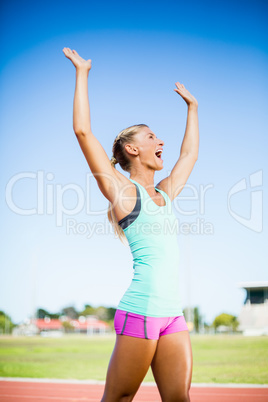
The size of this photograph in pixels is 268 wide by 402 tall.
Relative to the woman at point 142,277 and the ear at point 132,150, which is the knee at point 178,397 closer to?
the woman at point 142,277

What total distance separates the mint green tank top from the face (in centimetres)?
30

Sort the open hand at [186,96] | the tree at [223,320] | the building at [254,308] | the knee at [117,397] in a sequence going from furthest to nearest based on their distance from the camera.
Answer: the tree at [223,320] < the building at [254,308] < the open hand at [186,96] < the knee at [117,397]

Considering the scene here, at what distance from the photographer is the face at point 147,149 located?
2.65 m

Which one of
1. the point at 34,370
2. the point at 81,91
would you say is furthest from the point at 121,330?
the point at 34,370

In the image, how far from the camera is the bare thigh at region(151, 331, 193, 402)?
2166 millimetres

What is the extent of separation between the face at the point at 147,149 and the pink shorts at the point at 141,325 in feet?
2.93

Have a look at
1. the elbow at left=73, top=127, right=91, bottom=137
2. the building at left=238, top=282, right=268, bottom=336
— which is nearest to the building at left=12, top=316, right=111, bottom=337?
the building at left=238, top=282, right=268, bottom=336

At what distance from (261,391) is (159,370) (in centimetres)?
603

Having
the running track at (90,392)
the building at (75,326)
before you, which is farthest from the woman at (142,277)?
the building at (75,326)

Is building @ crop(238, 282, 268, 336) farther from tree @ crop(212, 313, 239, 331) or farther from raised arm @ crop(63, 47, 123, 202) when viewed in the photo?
raised arm @ crop(63, 47, 123, 202)

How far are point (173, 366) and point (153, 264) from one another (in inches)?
19.3

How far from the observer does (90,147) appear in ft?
7.71

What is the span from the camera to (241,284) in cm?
4947

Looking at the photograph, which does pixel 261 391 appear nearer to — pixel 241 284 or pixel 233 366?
pixel 233 366
